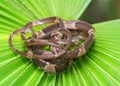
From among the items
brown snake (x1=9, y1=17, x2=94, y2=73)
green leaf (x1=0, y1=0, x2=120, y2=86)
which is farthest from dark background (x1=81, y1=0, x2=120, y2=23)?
brown snake (x1=9, y1=17, x2=94, y2=73)

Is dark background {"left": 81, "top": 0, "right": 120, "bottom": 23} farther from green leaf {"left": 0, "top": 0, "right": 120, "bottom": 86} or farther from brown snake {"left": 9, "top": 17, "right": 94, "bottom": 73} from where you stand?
brown snake {"left": 9, "top": 17, "right": 94, "bottom": 73}

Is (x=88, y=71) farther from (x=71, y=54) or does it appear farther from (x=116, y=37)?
(x=116, y=37)

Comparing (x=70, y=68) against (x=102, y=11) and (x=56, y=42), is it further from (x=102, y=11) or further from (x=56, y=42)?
(x=102, y=11)

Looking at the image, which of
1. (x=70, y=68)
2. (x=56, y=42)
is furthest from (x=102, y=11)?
(x=70, y=68)

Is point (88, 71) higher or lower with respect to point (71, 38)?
lower

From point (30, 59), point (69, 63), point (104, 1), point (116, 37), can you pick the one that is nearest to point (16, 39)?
point (30, 59)

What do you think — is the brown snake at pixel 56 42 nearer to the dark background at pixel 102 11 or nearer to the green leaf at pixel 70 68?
the green leaf at pixel 70 68
